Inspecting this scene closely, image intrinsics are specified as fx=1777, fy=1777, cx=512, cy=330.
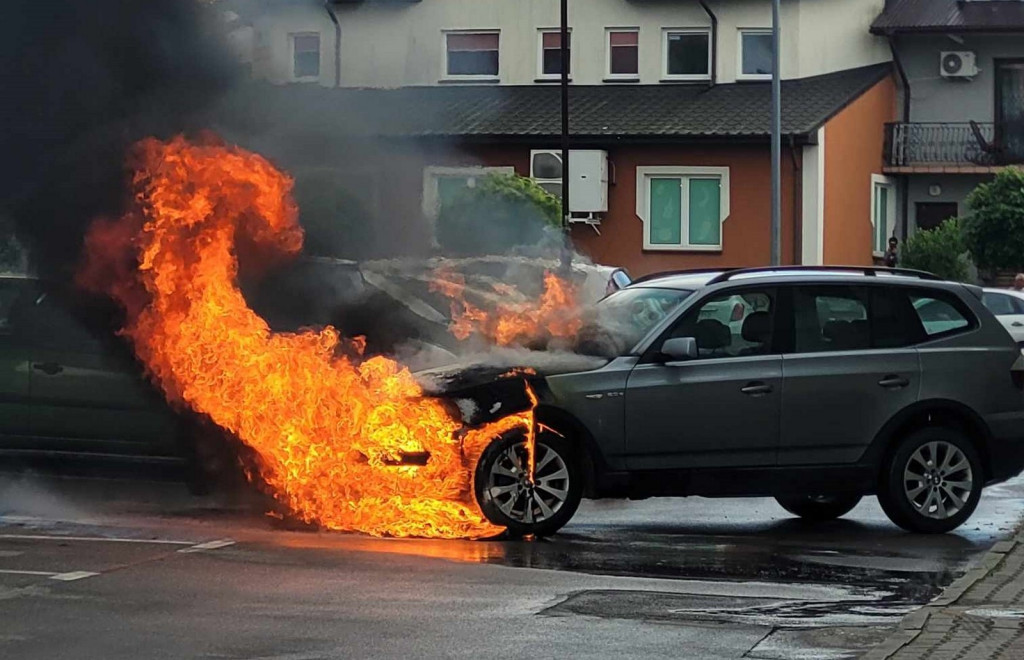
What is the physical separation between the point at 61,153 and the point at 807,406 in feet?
18.7

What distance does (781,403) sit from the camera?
1173 centimetres

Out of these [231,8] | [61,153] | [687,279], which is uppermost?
[231,8]

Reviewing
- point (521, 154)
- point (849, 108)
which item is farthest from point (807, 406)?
point (849, 108)

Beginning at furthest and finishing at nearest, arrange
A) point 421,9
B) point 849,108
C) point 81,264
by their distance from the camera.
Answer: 1. point 849,108
2. point 421,9
3. point 81,264

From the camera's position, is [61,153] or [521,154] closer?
[61,153]

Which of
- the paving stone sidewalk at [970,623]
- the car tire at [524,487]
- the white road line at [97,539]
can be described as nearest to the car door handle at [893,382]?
the paving stone sidewalk at [970,623]

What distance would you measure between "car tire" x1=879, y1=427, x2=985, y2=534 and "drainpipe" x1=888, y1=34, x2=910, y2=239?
2867 centimetres

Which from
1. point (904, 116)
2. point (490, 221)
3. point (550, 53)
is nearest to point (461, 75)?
point (490, 221)

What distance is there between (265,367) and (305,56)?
2.78 metres

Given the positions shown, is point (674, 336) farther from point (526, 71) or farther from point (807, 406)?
point (526, 71)

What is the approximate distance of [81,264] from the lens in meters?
12.8

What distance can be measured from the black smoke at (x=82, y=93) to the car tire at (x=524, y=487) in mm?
3498

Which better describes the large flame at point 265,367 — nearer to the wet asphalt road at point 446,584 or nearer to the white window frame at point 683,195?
the wet asphalt road at point 446,584

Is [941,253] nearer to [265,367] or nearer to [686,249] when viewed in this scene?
[686,249]
